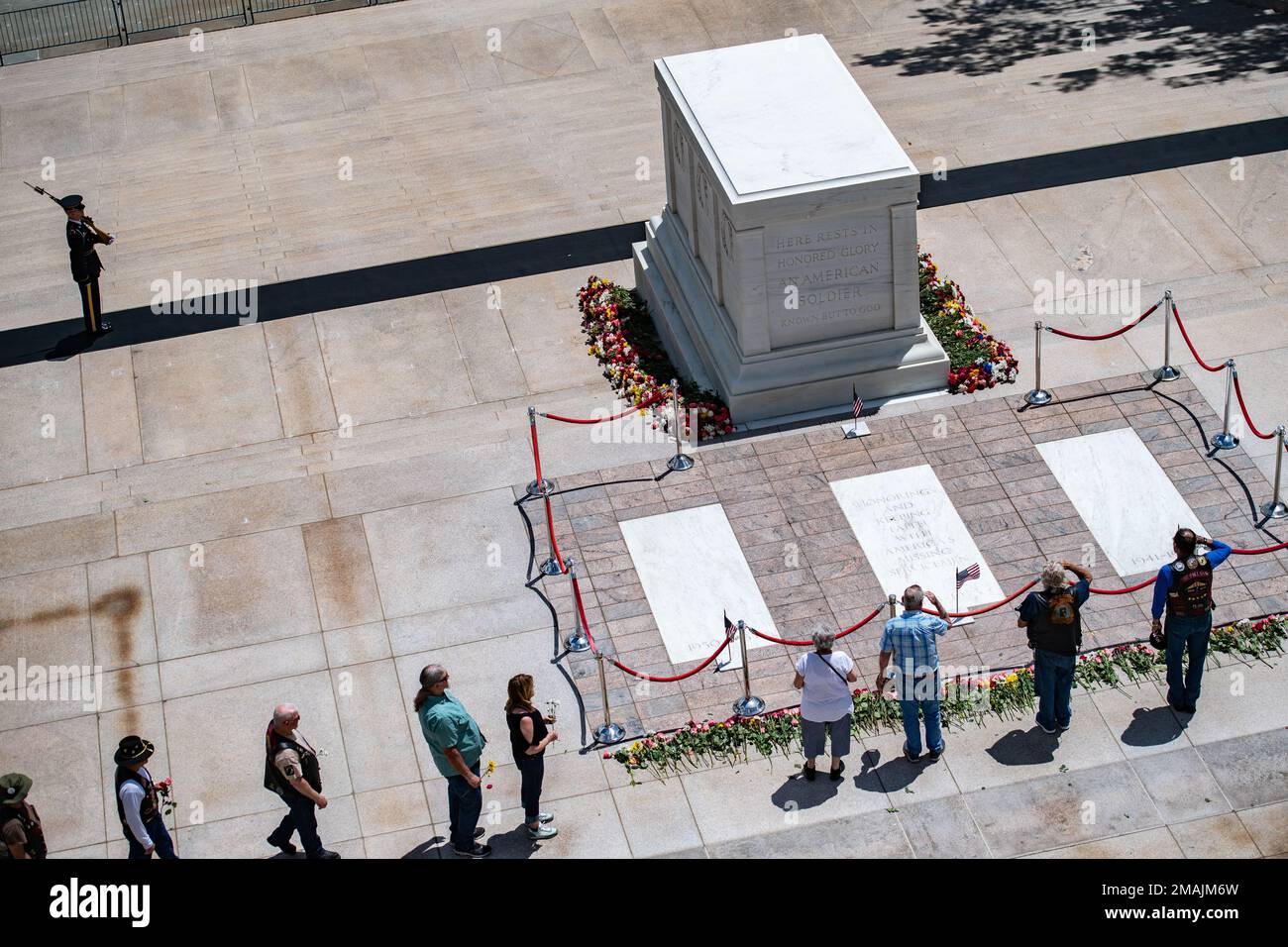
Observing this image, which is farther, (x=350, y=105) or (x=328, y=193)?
(x=350, y=105)

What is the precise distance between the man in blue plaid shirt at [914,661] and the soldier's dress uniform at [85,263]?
9810 mm

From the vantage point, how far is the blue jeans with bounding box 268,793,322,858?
457 inches

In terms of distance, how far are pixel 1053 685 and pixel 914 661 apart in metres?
1.16

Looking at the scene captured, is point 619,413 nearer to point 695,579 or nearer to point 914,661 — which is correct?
point 695,579

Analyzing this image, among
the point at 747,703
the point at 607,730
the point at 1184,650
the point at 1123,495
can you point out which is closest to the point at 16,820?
the point at 607,730

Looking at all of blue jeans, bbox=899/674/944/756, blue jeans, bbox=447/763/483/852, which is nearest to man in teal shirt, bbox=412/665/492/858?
blue jeans, bbox=447/763/483/852

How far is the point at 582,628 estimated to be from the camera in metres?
13.8

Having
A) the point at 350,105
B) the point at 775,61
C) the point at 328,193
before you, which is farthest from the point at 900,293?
the point at 350,105

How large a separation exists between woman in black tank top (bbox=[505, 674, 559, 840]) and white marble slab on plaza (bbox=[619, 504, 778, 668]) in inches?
83.5

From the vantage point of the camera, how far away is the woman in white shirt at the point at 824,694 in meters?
11.8

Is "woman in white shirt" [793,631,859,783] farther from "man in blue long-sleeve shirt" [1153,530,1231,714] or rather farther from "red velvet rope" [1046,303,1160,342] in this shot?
"red velvet rope" [1046,303,1160,342]

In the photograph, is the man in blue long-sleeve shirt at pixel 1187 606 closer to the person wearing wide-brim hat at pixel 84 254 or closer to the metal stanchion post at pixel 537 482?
the metal stanchion post at pixel 537 482

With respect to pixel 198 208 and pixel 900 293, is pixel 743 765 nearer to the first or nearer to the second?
pixel 900 293
